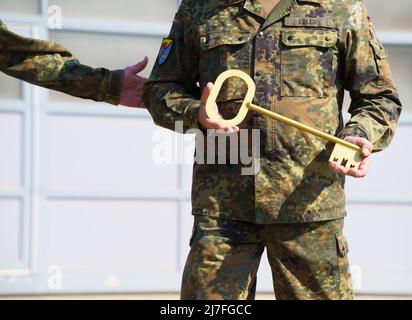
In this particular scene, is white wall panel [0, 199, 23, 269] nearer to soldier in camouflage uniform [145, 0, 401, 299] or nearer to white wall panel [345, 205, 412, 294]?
white wall panel [345, 205, 412, 294]

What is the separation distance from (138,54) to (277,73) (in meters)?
2.27

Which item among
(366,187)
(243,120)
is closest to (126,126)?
(366,187)

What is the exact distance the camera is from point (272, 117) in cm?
254

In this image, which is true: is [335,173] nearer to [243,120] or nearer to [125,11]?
[243,120]

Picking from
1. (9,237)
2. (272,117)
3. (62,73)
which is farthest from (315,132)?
(9,237)

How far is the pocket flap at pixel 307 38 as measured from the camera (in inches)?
105

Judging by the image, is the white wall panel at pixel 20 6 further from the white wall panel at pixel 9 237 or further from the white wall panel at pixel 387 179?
the white wall panel at pixel 387 179

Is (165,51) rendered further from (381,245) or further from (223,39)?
(381,245)

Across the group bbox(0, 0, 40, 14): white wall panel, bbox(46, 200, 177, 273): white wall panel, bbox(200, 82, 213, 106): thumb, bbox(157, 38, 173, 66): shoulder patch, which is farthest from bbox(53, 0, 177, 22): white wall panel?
bbox(200, 82, 213, 106): thumb

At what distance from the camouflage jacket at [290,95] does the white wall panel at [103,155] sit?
202cm

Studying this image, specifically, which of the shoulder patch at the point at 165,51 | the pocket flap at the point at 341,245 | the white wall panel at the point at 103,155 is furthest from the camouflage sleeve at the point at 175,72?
the white wall panel at the point at 103,155

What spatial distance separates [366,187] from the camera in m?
4.92

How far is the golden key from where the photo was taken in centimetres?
252

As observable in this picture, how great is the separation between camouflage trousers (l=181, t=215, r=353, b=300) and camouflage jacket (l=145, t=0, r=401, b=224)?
5 centimetres
